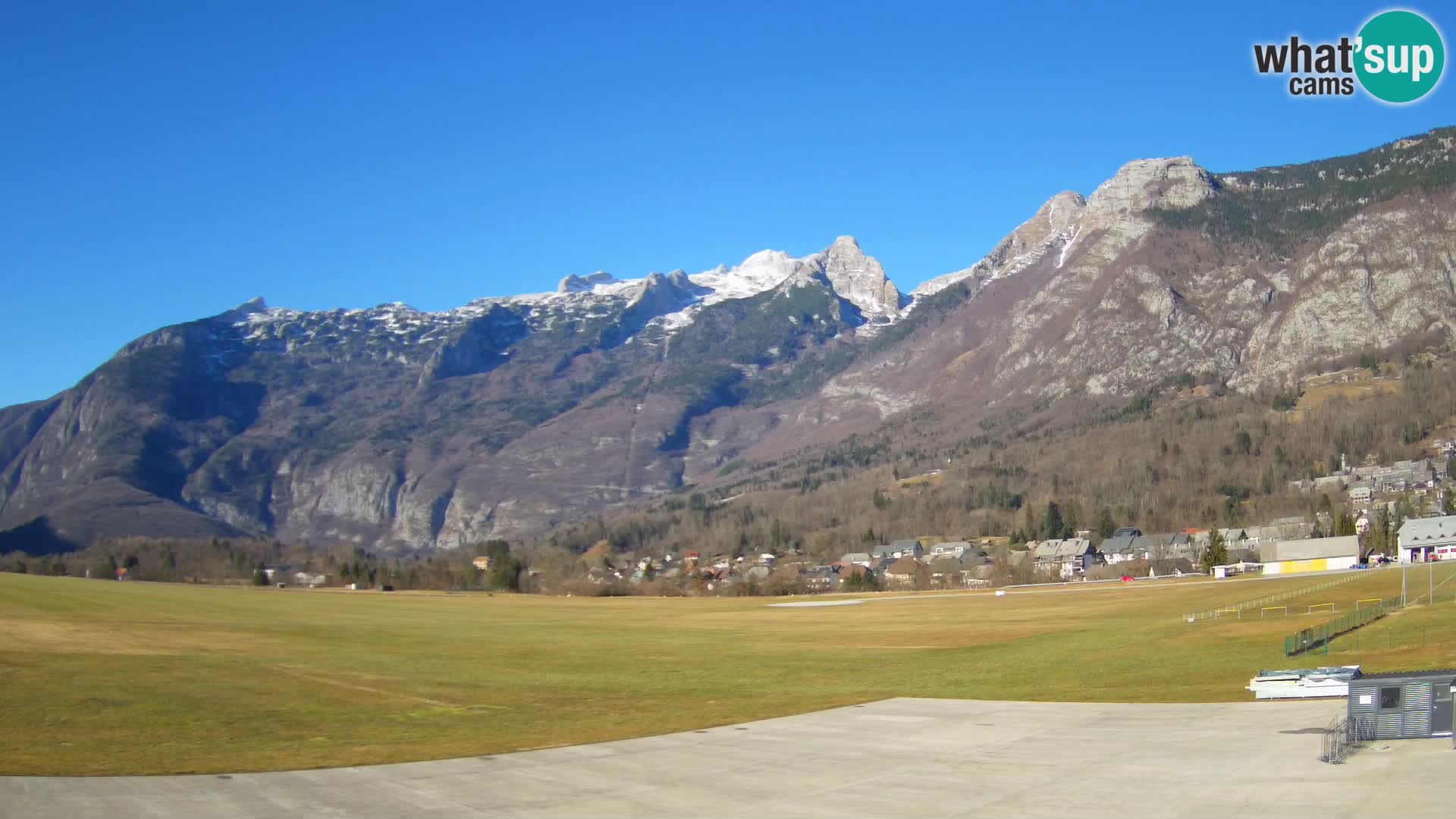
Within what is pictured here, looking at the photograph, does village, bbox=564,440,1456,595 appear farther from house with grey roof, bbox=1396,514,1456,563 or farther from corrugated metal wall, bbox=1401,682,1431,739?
corrugated metal wall, bbox=1401,682,1431,739

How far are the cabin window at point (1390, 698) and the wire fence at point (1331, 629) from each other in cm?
1919

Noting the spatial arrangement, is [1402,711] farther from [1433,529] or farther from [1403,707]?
[1433,529]

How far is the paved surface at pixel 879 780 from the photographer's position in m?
24.6

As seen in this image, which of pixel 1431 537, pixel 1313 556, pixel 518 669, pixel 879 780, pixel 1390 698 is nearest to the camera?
pixel 879 780

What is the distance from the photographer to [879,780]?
92.8 feet

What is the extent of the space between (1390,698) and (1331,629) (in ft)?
88.2

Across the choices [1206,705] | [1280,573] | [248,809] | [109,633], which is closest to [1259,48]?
[1206,705]

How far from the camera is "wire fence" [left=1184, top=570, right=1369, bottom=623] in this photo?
2714 inches

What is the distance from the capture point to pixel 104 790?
2642cm

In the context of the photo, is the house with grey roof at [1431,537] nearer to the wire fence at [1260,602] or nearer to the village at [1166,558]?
the village at [1166,558]

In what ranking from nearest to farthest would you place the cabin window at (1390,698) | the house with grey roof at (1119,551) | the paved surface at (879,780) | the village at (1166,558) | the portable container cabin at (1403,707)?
1. the paved surface at (879,780)
2. the portable container cabin at (1403,707)
3. the cabin window at (1390,698)
4. the village at (1166,558)
5. the house with grey roof at (1119,551)

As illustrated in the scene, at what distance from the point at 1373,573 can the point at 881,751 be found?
86301 millimetres

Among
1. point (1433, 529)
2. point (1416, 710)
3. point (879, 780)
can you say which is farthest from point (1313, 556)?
point (879, 780)

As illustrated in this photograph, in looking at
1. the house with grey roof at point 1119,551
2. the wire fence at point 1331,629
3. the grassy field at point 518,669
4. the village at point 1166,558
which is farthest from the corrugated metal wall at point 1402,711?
the house with grey roof at point 1119,551
